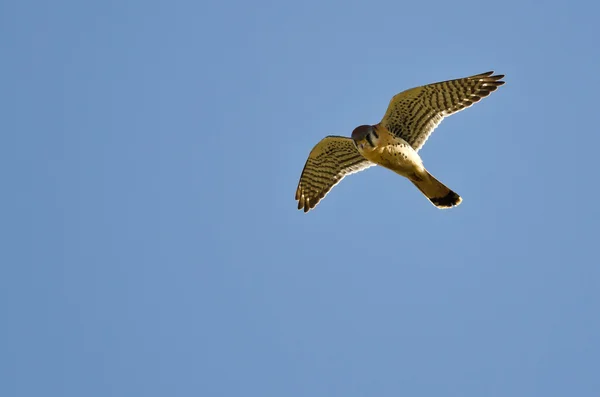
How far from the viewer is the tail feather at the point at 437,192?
13258 millimetres

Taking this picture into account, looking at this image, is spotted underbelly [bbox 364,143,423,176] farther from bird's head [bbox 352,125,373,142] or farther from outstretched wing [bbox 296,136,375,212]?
outstretched wing [bbox 296,136,375,212]

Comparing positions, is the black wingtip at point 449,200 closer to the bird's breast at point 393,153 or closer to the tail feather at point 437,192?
the tail feather at point 437,192

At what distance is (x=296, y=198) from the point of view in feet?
48.8

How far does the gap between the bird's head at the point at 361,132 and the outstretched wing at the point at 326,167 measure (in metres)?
0.75

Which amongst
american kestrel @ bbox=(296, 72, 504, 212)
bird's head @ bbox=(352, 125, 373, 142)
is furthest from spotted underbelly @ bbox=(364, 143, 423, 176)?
bird's head @ bbox=(352, 125, 373, 142)

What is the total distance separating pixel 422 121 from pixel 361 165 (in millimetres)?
1239

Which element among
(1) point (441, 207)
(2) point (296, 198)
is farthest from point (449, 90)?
(2) point (296, 198)

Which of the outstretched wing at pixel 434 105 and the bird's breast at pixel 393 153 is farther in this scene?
the outstretched wing at pixel 434 105

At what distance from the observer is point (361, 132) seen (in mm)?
12641

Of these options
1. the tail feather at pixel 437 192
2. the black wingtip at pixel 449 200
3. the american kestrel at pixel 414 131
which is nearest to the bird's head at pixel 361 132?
the american kestrel at pixel 414 131

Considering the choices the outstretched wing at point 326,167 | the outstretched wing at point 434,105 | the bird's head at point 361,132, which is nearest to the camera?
the bird's head at point 361,132

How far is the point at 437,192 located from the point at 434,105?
3.92 ft

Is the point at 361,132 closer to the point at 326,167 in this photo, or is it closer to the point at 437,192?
the point at 437,192

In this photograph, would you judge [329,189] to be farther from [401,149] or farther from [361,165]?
[401,149]
